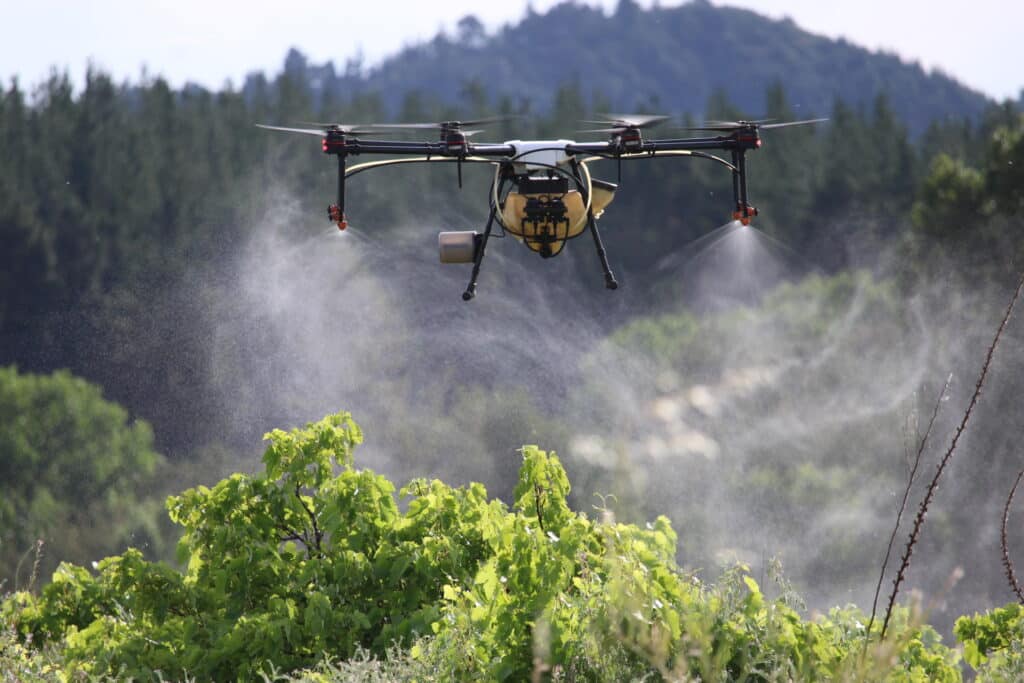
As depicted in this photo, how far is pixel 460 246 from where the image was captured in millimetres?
5996

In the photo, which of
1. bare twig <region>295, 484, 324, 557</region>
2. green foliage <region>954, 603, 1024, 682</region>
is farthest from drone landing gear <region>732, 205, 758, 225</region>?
bare twig <region>295, 484, 324, 557</region>

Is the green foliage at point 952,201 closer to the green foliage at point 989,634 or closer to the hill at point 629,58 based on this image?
the green foliage at point 989,634

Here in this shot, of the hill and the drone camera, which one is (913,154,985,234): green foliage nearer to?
the drone camera

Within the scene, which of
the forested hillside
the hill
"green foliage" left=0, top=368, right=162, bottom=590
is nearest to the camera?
the forested hillside

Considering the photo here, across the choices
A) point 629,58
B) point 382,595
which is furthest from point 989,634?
point 629,58

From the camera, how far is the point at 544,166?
5.84 metres

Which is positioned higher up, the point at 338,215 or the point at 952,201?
the point at 338,215

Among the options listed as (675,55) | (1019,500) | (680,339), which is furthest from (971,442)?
(675,55)

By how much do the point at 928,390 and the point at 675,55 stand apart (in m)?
102

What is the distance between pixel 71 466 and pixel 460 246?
17.9 m

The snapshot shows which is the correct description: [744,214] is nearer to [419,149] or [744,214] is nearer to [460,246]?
[460,246]

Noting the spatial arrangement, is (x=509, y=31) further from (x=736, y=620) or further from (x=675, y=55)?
(x=736, y=620)

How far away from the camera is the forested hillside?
1914 cm

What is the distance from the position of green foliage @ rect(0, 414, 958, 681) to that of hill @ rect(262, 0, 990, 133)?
9838 cm
